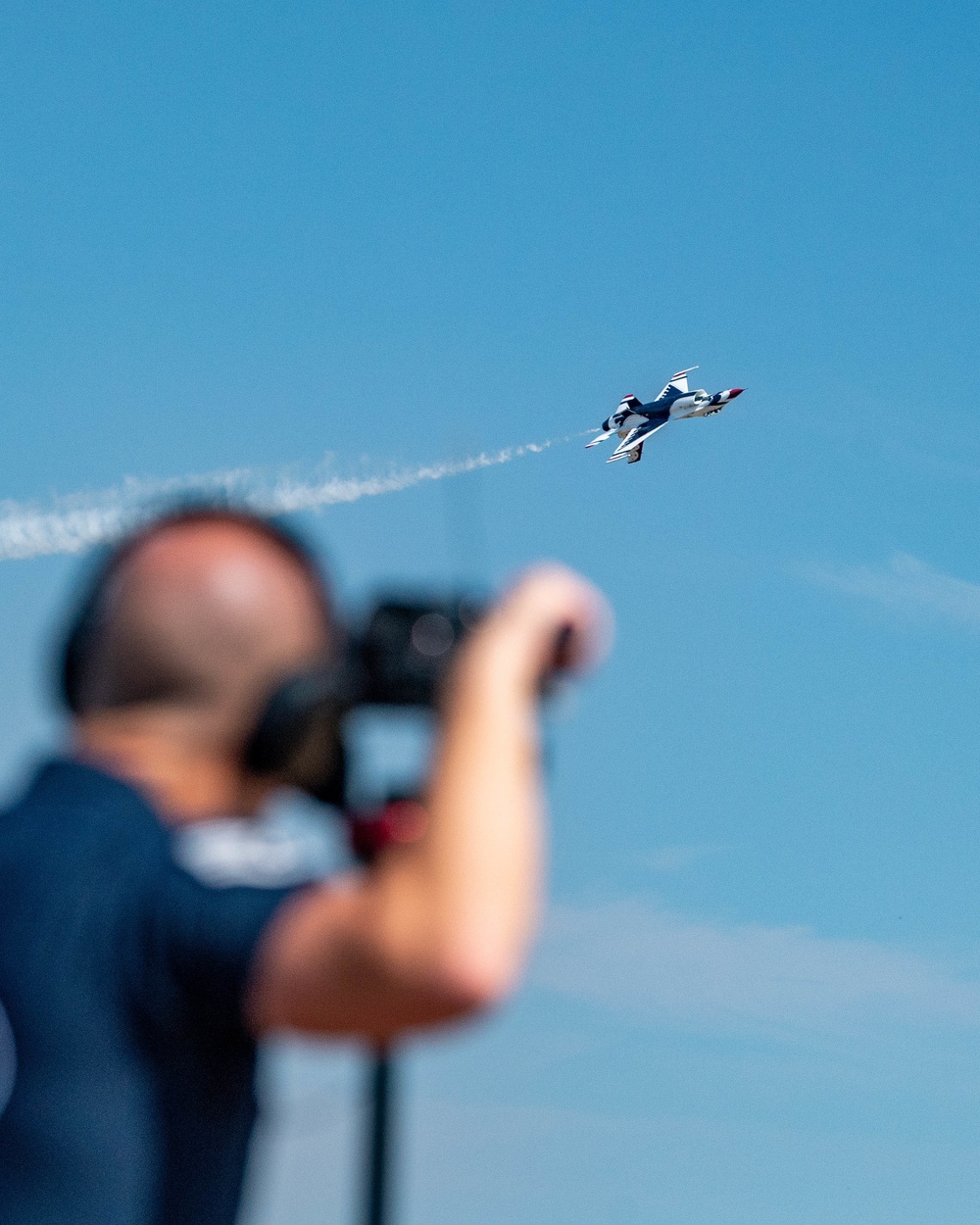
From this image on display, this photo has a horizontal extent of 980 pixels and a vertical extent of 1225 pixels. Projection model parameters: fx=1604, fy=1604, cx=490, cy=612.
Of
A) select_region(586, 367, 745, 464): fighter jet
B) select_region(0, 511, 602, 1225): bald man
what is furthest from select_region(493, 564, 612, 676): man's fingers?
select_region(586, 367, 745, 464): fighter jet

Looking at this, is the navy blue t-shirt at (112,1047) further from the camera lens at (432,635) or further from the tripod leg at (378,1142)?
the camera lens at (432,635)

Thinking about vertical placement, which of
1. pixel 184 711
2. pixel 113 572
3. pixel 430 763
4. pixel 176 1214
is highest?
pixel 113 572

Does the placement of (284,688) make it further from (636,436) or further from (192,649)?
(636,436)

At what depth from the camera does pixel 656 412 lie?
298 feet

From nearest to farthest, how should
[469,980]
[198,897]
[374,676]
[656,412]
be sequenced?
1. [469,980]
2. [198,897]
3. [374,676]
4. [656,412]

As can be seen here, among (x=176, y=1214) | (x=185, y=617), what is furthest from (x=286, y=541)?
(x=176, y=1214)

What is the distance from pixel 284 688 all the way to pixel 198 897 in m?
0.49

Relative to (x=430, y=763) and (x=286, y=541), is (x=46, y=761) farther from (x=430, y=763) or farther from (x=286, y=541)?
(x=430, y=763)

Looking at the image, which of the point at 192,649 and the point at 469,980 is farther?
the point at 192,649

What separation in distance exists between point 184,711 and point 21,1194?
1105 mm

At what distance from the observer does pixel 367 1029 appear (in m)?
3.10

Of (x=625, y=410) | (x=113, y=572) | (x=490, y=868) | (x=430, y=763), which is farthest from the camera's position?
(x=625, y=410)

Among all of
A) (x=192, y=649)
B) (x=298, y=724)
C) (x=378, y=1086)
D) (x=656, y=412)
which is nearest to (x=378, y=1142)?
(x=378, y=1086)

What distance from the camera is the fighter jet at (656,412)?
295 feet
